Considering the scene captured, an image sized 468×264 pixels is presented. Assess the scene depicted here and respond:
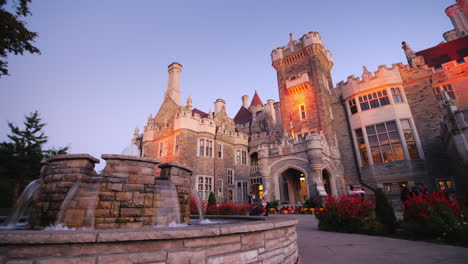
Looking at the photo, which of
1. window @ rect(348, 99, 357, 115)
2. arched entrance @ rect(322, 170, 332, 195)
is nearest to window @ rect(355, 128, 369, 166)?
window @ rect(348, 99, 357, 115)

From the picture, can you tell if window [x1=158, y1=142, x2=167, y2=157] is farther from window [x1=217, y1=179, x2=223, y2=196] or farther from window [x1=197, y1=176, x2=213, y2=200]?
window [x1=217, y1=179, x2=223, y2=196]

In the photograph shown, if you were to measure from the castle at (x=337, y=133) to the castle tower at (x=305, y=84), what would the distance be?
0.38 feet

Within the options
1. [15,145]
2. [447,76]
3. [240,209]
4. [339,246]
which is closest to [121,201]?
[339,246]

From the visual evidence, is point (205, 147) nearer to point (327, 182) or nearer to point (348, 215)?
point (327, 182)

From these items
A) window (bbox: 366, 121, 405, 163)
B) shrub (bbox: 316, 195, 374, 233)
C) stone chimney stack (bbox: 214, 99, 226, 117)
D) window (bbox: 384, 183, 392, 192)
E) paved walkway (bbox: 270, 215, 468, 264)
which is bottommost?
paved walkway (bbox: 270, 215, 468, 264)

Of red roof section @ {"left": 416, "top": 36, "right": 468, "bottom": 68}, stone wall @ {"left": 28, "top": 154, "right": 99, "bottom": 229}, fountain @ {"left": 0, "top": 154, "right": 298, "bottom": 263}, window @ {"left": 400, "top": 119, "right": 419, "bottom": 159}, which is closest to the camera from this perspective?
fountain @ {"left": 0, "top": 154, "right": 298, "bottom": 263}

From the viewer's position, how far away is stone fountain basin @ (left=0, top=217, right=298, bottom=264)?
2270mm

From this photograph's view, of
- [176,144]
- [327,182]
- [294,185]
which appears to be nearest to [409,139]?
[327,182]

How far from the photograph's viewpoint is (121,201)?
4.66 m

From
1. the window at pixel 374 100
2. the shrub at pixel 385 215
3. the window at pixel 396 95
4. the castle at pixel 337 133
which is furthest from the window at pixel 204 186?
the window at pixel 396 95

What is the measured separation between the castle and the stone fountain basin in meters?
14.0

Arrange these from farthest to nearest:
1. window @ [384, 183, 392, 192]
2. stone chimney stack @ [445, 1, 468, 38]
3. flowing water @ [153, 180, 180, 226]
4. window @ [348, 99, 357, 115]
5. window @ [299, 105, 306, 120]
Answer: stone chimney stack @ [445, 1, 468, 38]
window @ [299, 105, 306, 120]
window @ [348, 99, 357, 115]
window @ [384, 183, 392, 192]
flowing water @ [153, 180, 180, 226]

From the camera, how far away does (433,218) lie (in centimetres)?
609

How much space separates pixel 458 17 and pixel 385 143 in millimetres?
22613
